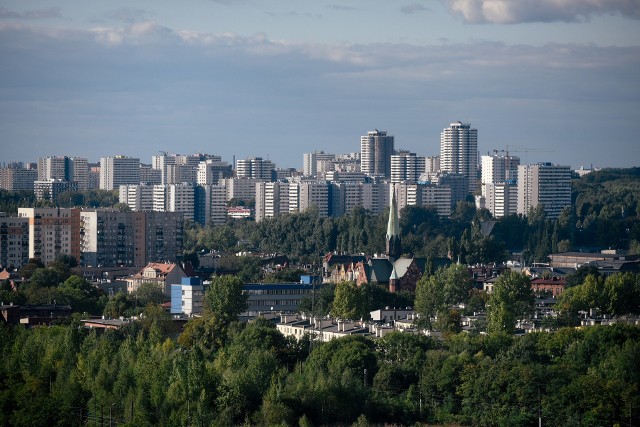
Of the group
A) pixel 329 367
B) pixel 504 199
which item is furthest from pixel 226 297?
pixel 504 199

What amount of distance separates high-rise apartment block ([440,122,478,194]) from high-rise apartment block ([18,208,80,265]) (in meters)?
65.6

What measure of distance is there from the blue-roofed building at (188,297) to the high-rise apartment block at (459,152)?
80.8m

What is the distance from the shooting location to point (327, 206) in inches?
4353

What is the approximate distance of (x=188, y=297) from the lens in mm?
52812

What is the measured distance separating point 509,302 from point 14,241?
29.2 metres

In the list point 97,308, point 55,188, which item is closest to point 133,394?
point 97,308

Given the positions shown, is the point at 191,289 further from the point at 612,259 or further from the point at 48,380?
the point at 612,259

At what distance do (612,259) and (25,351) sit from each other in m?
39.3

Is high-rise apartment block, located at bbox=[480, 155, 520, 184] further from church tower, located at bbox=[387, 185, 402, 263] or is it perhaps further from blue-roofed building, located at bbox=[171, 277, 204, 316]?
blue-roofed building, located at bbox=[171, 277, 204, 316]

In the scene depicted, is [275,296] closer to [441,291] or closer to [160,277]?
[441,291]

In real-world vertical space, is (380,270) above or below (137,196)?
below

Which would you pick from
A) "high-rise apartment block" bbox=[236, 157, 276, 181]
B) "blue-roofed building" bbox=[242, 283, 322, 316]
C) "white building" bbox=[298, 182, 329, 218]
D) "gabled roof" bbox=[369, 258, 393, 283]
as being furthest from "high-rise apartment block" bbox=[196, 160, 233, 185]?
"blue-roofed building" bbox=[242, 283, 322, 316]

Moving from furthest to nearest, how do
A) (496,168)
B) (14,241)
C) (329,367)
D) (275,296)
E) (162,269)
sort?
(496,168), (14,241), (162,269), (275,296), (329,367)

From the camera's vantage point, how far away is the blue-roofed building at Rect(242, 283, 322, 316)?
5375 cm
